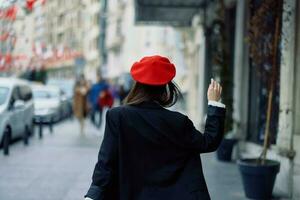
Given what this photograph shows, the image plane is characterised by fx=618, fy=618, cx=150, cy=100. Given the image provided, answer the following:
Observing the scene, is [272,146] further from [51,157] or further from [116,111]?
[116,111]

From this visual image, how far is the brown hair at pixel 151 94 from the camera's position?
3.33 meters

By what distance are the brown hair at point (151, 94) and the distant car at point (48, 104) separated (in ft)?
51.7

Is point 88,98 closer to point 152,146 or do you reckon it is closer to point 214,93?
point 214,93

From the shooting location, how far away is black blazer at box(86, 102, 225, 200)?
10.6 ft

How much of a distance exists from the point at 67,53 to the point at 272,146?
36.6m

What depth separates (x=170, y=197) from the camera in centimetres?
325

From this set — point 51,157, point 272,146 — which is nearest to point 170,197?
point 272,146

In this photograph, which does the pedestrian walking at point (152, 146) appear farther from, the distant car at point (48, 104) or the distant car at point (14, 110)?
the distant car at point (48, 104)

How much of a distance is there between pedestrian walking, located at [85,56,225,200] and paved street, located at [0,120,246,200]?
Result: 465 cm

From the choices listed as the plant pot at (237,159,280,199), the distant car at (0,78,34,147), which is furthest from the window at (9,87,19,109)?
the plant pot at (237,159,280,199)

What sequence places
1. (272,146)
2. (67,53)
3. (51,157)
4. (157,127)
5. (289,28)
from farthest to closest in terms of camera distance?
(67,53), (51,157), (272,146), (289,28), (157,127)

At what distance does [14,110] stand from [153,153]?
38.6 feet

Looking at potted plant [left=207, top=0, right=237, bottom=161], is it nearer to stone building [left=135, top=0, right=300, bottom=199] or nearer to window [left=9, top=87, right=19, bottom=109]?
stone building [left=135, top=0, right=300, bottom=199]

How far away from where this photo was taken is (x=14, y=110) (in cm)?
1460
